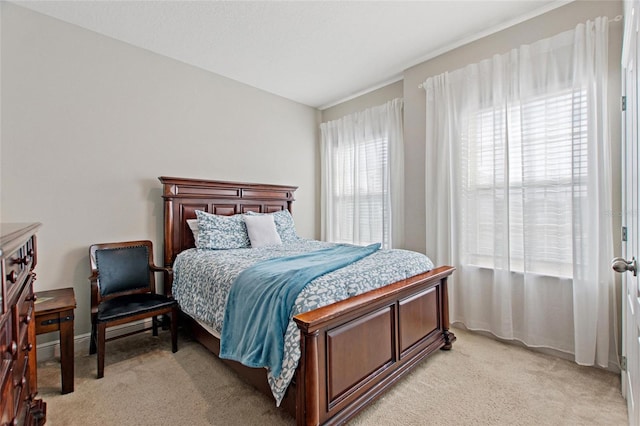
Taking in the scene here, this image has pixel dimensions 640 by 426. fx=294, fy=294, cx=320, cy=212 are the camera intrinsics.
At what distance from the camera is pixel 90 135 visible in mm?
2727

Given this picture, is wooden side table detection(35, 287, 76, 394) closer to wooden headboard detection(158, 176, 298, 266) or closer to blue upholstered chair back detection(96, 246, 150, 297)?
blue upholstered chair back detection(96, 246, 150, 297)

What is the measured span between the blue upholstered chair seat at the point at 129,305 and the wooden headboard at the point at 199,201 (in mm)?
533

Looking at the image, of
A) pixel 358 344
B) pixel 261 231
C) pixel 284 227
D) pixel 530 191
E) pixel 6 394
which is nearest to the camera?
pixel 6 394

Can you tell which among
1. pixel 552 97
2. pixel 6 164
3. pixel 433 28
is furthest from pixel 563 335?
pixel 6 164

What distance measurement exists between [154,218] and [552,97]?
3.85 meters

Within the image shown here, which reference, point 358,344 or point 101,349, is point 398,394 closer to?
point 358,344

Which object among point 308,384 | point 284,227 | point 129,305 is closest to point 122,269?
point 129,305

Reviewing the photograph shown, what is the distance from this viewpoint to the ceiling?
242 cm

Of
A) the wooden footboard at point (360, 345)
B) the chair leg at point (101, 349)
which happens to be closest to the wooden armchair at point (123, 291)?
the chair leg at point (101, 349)

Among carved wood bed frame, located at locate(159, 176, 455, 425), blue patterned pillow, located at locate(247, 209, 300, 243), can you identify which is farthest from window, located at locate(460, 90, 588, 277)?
blue patterned pillow, located at locate(247, 209, 300, 243)

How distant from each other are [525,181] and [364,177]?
1954 millimetres

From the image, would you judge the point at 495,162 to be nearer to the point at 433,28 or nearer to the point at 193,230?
the point at 433,28

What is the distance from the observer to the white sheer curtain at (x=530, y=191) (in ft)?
7.13

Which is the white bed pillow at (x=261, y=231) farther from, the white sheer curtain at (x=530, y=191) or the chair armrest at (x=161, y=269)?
the white sheer curtain at (x=530, y=191)
